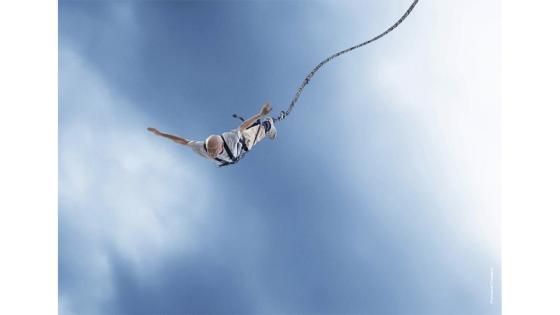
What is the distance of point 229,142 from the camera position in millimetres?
12133

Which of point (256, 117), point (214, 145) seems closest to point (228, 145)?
point (214, 145)

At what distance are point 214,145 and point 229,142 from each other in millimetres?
609

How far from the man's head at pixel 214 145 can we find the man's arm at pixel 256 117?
3.75ft

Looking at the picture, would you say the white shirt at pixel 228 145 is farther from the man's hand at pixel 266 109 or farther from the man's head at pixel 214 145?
the man's hand at pixel 266 109

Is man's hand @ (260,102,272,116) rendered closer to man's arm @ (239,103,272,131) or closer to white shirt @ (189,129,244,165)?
man's arm @ (239,103,272,131)

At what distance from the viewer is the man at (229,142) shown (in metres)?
11.7

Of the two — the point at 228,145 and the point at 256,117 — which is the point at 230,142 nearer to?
the point at 228,145

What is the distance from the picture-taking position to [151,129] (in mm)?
12789

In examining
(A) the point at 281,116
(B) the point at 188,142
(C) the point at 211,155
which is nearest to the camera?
(C) the point at 211,155

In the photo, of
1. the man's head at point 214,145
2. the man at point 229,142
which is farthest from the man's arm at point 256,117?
the man's head at point 214,145

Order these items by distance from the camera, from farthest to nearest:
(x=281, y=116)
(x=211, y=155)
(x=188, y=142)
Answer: (x=281, y=116) → (x=188, y=142) → (x=211, y=155)

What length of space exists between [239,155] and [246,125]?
893 mm

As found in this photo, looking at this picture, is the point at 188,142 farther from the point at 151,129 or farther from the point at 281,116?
the point at 281,116

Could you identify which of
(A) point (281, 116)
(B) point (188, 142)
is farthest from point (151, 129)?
(A) point (281, 116)
